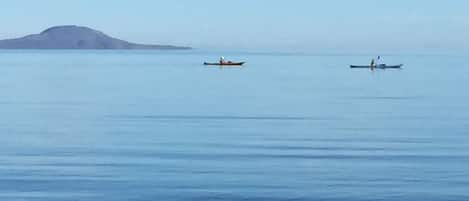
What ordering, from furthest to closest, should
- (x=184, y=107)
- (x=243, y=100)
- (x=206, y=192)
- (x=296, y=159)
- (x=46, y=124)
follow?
1. (x=243, y=100)
2. (x=184, y=107)
3. (x=46, y=124)
4. (x=296, y=159)
5. (x=206, y=192)

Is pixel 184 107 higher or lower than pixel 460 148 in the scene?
higher

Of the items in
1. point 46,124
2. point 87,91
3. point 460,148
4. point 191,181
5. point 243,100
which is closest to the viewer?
point 191,181

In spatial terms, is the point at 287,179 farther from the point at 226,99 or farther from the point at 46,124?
the point at 226,99

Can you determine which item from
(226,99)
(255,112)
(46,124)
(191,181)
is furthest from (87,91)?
(191,181)

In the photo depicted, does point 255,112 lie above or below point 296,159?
above

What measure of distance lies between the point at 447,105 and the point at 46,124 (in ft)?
72.1

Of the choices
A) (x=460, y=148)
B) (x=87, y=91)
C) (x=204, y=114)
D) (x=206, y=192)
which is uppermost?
(x=87, y=91)

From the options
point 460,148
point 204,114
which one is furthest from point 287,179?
point 204,114

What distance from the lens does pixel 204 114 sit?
48094 mm

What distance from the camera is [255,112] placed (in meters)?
49.6

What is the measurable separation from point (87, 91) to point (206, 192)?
165 feet

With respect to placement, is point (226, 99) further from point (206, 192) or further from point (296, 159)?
A: point (206, 192)

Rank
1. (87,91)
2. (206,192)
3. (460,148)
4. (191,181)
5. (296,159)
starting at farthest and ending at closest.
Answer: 1. (87,91)
2. (460,148)
3. (296,159)
4. (191,181)
5. (206,192)

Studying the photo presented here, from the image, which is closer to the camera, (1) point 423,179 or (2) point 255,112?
(1) point 423,179
